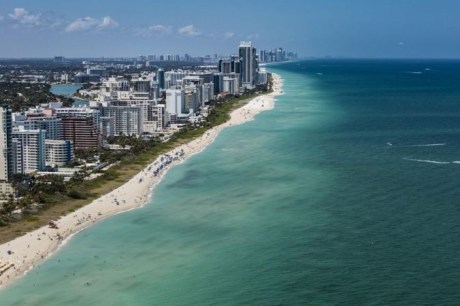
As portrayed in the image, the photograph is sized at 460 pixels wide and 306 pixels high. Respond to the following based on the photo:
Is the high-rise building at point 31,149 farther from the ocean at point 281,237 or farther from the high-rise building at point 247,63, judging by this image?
the high-rise building at point 247,63

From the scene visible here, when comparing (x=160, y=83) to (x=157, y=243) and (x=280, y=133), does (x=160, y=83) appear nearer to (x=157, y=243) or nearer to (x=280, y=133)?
(x=280, y=133)

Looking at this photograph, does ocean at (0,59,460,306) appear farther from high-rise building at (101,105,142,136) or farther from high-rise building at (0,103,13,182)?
high-rise building at (101,105,142,136)

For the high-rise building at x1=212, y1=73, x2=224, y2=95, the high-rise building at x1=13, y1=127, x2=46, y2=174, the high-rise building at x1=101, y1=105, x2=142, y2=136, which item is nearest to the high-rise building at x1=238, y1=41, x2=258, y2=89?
the high-rise building at x1=212, y1=73, x2=224, y2=95

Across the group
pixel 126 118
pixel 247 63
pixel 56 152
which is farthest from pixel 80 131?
pixel 247 63

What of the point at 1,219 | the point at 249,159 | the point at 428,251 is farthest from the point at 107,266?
the point at 249,159

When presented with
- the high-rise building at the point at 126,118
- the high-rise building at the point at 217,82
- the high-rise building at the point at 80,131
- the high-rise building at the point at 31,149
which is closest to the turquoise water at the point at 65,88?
the high-rise building at the point at 217,82
